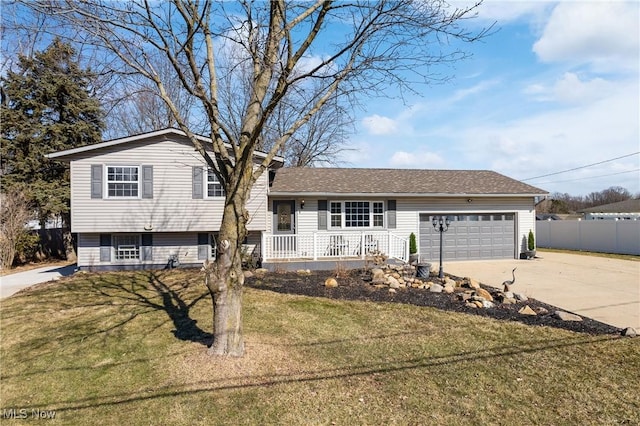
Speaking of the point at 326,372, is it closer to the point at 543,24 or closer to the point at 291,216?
the point at 543,24

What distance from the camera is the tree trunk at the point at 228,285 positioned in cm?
462

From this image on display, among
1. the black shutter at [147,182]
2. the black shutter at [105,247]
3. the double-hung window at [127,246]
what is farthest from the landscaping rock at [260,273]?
the black shutter at [105,247]

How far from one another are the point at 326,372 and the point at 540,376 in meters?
2.49

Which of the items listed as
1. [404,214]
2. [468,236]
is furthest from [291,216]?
[468,236]

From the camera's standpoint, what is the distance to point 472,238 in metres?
15.0

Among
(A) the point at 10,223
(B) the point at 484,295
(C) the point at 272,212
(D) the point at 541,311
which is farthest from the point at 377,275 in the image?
(A) the point at 10,223

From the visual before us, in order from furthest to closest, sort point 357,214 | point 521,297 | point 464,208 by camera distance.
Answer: point 464,208, point 357,214, point 521,297

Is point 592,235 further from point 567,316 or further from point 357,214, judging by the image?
point 567,316

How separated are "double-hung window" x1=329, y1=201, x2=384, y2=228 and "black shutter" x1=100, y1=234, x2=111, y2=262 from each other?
756 centimetres

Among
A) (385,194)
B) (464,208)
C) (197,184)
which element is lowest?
(464,208)

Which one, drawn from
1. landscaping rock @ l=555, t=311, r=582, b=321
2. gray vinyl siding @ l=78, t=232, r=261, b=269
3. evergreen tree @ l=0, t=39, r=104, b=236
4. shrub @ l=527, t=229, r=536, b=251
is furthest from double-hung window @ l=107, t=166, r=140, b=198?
shrub @ l=527, t=229, r=536, b=251

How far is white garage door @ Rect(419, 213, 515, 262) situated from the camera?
48.5 ft

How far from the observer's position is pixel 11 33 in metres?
4.16

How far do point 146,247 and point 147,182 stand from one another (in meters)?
2.24
